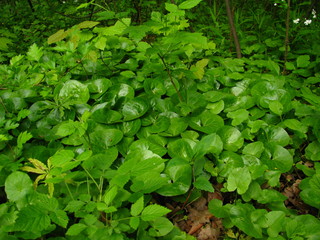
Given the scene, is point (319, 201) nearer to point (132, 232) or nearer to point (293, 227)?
point (293, 227)

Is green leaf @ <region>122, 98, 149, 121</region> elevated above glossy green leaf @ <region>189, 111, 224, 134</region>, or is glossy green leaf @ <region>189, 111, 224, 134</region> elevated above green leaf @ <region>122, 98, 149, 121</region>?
green leaf @ <region>122, 98, 149, 121</region>

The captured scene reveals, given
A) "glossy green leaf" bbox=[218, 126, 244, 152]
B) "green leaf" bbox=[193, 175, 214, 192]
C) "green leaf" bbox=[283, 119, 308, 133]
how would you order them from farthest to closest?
"green leaf" bbox=[283, 119, 308, 133], "glossy green leaf" bbox=[218, 126, 244, 152], "green leaf" bbox=[193, 175, 214, 192]

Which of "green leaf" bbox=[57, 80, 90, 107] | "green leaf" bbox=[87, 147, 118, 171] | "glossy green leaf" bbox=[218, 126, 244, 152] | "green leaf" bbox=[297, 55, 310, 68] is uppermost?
"green leaf" bbox=[57, 80, 90, 107]

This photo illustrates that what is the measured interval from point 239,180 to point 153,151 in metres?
0.53

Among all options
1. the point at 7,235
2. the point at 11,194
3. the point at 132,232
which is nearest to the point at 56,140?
the point at 11,194

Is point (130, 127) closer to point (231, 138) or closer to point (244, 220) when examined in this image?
point (231, 138)

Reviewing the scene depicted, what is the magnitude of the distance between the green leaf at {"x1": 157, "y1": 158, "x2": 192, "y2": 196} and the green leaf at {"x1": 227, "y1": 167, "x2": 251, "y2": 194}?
0.79 feet

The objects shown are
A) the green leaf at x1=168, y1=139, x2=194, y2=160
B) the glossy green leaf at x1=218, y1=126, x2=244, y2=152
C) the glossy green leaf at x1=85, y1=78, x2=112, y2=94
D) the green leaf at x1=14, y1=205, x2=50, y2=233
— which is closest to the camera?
the green leaf at x1=14, y1=205, x2=50, y2=233

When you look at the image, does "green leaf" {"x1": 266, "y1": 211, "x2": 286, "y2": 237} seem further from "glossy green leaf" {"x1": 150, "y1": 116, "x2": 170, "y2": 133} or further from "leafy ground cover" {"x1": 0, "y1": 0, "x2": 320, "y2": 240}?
"glossy green leaf" {"x1": 150, "y1": 116, "x2": 170, "y2": 133}

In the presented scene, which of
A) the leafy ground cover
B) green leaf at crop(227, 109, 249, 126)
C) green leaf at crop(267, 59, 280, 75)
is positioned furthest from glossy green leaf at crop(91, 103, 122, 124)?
green leaf at crop(267, 59, 280, 75)

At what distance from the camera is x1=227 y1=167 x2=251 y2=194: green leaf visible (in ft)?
4.23

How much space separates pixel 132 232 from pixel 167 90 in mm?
1198

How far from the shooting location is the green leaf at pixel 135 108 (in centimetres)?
168

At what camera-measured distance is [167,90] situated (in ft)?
6.53
